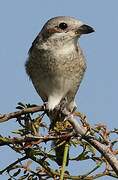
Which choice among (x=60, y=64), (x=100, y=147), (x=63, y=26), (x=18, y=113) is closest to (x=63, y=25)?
(x=63, y=26)

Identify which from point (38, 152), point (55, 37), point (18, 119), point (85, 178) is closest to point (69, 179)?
point (85, 178)

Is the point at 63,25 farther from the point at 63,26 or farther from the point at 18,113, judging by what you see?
the point at 18,113

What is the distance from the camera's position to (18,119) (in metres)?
2.12

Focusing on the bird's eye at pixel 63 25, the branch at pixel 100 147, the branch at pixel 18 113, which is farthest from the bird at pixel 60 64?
the branch at pixel 100 147

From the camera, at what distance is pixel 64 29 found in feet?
15.8

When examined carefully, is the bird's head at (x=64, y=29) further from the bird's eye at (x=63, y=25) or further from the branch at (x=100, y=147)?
the branch at (x=100, y=147)

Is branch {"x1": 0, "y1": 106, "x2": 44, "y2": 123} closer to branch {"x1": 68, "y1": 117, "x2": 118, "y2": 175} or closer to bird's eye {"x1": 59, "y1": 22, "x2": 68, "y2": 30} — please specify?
branch {"x1": 68, "y1": 117, "x2": 118, "y2": 175}

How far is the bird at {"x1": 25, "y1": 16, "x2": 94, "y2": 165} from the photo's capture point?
465 centimetres

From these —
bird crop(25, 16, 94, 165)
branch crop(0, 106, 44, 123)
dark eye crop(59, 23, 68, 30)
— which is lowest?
branch crop(0, 106, 44, 123)

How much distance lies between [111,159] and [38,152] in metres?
0.36

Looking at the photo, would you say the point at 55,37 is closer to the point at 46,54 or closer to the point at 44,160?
the point at 46,54

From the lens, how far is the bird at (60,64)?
4.65 metres

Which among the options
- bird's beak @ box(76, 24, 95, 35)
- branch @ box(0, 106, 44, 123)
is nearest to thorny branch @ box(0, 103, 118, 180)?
branch @ box(0, 106, 44, 123)

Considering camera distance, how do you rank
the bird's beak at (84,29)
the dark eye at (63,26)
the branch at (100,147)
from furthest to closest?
the dark eye at (63,26)
the bird's beak at (84,29)
the branch at (100,147)
